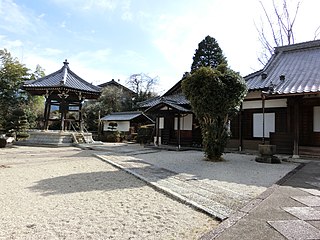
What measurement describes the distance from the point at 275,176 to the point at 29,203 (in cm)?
574

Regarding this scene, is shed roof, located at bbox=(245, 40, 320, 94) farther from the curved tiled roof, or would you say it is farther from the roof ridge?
the curved tiled roof

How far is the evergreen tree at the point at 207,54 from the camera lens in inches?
1223

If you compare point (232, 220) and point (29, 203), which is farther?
point (29, 203)

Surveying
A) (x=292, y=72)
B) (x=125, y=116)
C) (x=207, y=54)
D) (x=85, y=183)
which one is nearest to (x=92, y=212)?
(x=85, y=183)

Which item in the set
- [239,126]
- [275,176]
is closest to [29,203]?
[275,176]

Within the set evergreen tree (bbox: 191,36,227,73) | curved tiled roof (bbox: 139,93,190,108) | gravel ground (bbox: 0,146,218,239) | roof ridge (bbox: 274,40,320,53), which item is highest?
evergreen tree (bbox: 191,36,227,73)

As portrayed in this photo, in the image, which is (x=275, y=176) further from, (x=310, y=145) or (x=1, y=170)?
(x=1, y=170)

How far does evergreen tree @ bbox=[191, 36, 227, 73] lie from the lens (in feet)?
102

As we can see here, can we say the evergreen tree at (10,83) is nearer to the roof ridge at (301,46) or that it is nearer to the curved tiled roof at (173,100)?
the curved tiled roof at (173,100)

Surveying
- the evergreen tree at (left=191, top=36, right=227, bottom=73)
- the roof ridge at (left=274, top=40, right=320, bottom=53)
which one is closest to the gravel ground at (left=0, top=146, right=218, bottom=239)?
the roof ridge at (left=274, top=40, right=320, bottom=53)

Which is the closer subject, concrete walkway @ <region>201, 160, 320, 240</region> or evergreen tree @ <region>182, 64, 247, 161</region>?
concrete walkway @ <region>201, 160, 320, 240</region>

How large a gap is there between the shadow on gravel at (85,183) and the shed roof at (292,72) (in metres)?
7.32

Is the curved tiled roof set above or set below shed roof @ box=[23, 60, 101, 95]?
below

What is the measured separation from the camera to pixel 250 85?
12.8 meters
